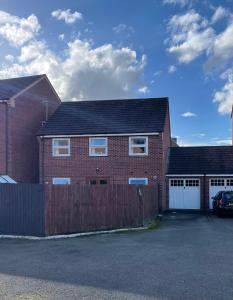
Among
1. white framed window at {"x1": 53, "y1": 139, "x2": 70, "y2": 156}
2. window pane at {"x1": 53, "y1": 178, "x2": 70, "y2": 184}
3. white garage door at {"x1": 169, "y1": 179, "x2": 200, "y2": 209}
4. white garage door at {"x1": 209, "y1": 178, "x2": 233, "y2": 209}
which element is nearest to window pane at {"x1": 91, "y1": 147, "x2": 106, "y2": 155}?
white framed window at {"x1": 53, "y1": 139, "x2": 70, "y2": 156}

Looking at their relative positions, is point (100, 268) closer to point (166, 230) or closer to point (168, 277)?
point (168, 277)

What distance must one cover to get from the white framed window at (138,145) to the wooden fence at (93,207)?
8.08 metres

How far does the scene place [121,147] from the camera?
2480 centimetres

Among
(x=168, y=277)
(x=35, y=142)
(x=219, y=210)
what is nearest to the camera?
(x=168, y=277)

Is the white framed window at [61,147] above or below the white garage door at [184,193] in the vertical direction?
above

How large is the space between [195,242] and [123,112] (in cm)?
1623

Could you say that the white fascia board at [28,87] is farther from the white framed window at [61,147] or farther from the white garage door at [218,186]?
the white garage door at [218,186]

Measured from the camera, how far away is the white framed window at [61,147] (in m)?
25.7

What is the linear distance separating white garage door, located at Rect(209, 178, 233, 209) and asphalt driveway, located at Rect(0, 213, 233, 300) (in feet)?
41.7

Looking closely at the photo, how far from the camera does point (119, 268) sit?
8.29 metres

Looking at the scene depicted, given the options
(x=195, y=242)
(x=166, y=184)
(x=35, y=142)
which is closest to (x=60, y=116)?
(x=35, y=142)

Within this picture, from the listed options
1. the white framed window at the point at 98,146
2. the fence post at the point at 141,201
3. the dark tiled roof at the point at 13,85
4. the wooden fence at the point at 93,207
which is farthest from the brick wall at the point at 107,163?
the fence post at the point at 141,201

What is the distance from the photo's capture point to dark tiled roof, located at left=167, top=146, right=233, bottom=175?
85.2 feet

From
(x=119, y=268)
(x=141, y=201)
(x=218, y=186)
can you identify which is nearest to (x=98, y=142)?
(x=218, y=186)
